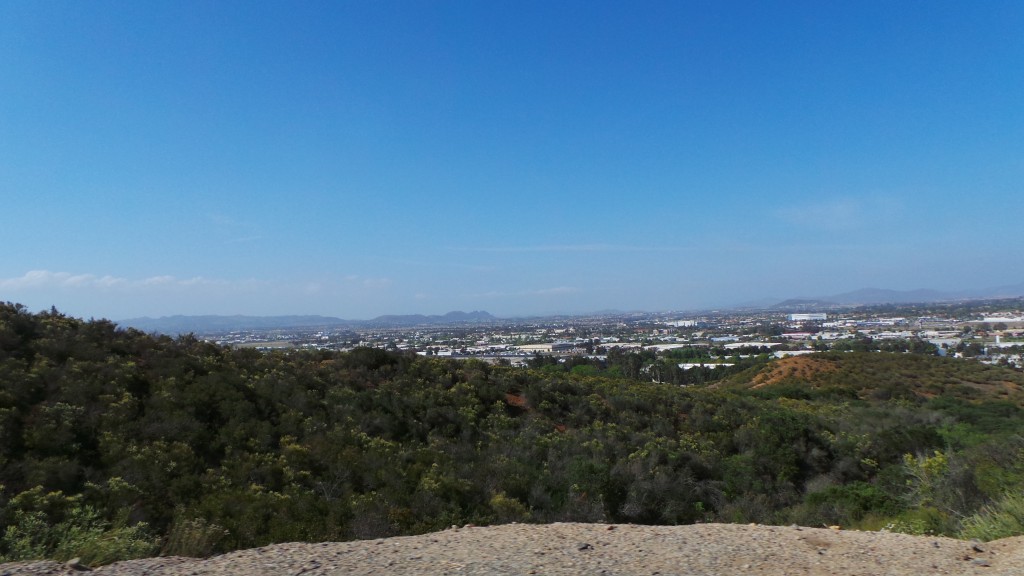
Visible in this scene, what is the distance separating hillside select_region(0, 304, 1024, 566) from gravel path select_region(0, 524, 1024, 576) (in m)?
0.89

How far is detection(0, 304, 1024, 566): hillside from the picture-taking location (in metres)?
7.86

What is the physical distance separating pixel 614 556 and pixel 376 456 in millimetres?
6707

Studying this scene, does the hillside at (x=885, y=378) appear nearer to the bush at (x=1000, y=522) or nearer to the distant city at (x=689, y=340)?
the distant city at (x=689, y=340)

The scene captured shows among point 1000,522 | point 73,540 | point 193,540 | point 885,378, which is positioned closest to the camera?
point 73,540

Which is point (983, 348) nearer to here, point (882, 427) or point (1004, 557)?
point (882, 427)

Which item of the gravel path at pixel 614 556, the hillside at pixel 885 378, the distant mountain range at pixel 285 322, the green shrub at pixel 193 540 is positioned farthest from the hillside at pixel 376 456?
the distant mountain range at pixel 285 322

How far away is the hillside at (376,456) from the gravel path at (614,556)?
34.9 inches

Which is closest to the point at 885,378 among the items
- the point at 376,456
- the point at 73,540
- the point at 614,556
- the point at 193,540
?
the point at 376,456

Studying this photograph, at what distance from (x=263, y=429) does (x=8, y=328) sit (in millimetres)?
7298

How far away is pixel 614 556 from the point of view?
5.87 m

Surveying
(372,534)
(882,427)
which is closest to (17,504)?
Result: (372,534)

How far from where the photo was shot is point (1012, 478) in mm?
7805

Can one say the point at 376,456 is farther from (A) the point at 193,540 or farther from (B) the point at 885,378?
(B) the point at 885,378

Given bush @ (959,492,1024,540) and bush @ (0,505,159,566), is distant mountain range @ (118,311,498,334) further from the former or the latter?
bush @ (959,492,1024,540)
